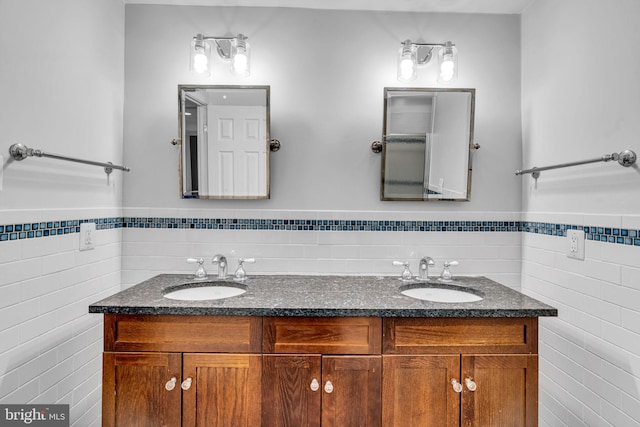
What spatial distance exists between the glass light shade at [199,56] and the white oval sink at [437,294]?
1.50 meters

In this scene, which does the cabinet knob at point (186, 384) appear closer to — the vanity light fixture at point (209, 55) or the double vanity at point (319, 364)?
the double vanity at point (319, 364)

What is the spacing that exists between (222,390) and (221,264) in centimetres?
64

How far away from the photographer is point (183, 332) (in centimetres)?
140

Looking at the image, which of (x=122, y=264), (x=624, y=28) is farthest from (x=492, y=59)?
(x=122, y=264)

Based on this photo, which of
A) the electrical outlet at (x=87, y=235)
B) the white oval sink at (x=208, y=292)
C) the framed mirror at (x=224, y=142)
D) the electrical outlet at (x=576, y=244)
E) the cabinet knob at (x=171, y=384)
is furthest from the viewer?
the framed mirror at (x=224, y=142)

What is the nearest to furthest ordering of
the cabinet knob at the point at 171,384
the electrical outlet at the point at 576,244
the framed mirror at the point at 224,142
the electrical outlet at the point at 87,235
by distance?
1. the cabinet knob at the point at 171,384
2. the electrical outlet at the point at 576,244
3. the electrical outlet at the point at 87,235
4. the framed mirror at the point at 224,142

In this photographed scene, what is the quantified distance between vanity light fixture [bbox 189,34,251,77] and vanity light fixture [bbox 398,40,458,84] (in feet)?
2.60

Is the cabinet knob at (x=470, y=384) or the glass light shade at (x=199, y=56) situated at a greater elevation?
the glass light shade at (x=199, y=56)

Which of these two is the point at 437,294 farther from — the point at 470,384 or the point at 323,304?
the point at 323,304

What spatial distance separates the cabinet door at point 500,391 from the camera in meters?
1.37

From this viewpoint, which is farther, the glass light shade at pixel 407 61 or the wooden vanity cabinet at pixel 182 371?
the glass light shade at pixel 407 61

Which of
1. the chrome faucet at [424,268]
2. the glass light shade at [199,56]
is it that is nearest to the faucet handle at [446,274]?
the chrome faucet at [424,268]

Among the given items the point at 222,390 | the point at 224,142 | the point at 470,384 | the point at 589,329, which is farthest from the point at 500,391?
the point at 224,142

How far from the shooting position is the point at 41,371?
142 centimetres
